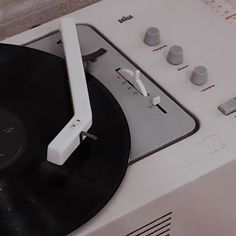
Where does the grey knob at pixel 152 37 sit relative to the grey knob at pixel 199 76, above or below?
above

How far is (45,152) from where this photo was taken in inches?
28.3

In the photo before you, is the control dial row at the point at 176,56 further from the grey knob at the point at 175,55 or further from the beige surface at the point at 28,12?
the beige surface at the point at 28,12

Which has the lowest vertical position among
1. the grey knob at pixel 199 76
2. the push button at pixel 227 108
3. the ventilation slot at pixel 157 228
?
the ventilation slot at pixel 157 228

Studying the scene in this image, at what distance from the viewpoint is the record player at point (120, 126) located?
0.68 metres

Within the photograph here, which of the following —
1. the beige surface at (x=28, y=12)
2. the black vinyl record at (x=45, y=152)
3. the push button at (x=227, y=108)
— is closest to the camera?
the black vinyl record at (x=45, y=152)

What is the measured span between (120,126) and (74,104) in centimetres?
6

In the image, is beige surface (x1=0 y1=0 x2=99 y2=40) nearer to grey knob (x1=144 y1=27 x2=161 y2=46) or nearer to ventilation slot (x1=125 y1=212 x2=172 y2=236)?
grey knob (x1=144 y1=27 x2=161 y2=46)

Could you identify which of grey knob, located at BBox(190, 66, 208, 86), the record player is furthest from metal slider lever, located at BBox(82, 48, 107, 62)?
grey knob, located at BBox(190, 66, 208, 86)

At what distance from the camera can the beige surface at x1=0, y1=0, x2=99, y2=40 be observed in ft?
3.21

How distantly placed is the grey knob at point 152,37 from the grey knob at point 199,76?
0.26 feet

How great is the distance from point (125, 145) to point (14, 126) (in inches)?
5.1

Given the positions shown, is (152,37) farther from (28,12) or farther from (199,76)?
(28,12)

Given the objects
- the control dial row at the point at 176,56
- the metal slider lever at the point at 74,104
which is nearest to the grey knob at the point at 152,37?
the control dial row at the point at 176,56

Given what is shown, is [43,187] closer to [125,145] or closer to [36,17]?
[125,145]
